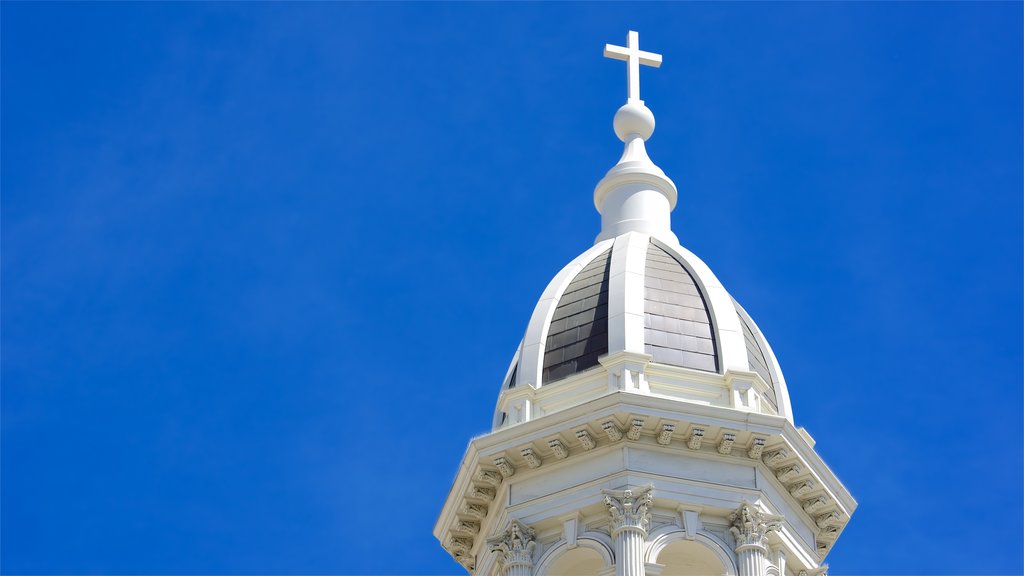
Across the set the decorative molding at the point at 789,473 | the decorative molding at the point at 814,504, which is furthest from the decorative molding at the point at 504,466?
the decorative molding at the point at 814,504

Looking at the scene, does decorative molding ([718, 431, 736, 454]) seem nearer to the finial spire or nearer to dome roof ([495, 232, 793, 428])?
dome roof ([495, 232, 793, 428])

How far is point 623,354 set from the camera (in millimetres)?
45500

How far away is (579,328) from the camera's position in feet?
156

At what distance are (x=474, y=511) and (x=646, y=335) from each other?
5.04m

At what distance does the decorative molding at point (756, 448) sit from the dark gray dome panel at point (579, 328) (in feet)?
12.5

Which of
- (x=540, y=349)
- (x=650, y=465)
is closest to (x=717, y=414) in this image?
(x=650, y=465)

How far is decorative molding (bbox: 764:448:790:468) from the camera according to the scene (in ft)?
147

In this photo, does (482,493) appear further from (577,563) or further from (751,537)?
(751,537)

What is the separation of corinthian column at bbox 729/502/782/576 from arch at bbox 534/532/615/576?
8.30ft

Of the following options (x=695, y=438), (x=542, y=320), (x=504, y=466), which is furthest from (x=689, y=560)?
(x=542, y=320)

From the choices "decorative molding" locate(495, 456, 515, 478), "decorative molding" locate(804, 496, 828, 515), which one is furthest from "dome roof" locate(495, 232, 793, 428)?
"decorative molding" locate(804, 496, 828, 515)

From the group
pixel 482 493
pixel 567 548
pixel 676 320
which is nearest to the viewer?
pixel 567 548

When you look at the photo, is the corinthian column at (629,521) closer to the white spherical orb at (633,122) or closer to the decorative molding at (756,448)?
the decorative molding at (756,448)

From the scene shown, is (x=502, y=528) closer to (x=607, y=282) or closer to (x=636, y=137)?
(x=607, y=282)
